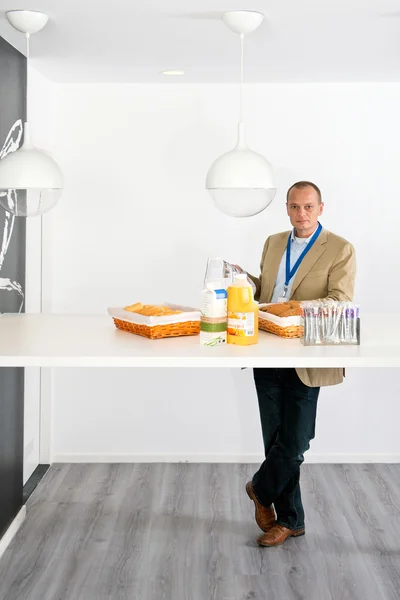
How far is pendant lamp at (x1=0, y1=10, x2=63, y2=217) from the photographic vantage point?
8.70 feet

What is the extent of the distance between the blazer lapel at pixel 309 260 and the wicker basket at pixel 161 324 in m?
0.53

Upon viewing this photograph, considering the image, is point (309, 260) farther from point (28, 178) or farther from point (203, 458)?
point (203, 458)

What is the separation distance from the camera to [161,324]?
8.92 ft

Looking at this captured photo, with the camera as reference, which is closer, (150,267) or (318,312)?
(318,312)

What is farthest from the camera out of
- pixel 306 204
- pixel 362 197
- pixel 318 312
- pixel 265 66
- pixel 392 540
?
pixel 362 197

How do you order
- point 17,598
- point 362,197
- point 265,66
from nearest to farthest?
1. point 17,598
2. point 265,66
3. point 362,197

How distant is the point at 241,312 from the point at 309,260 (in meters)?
0.69

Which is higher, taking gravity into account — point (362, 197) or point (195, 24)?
point (195, 24)

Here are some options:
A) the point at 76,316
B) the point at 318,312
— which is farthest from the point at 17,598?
the point at 318,312

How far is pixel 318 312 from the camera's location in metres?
2.60

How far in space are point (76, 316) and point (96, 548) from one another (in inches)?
38.3

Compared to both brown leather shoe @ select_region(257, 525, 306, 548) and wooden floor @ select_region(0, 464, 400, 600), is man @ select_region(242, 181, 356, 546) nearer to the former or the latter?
brown leather shoe @ select_region(257, 525, 306, 548)

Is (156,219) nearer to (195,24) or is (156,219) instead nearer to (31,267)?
(31,267)

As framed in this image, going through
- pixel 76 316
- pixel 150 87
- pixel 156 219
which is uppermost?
pixel 150 87
